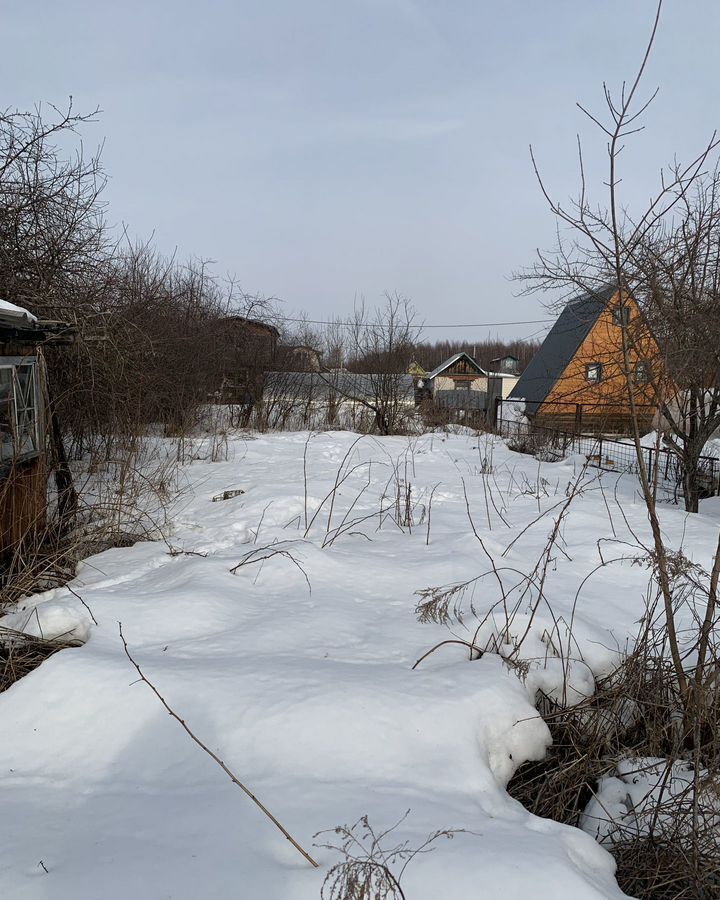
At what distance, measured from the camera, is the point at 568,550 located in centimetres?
449

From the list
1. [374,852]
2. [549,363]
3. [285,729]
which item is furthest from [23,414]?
[549,363]

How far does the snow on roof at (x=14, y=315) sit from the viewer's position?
157 inches

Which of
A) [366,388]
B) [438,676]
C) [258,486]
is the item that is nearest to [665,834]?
[438,676]

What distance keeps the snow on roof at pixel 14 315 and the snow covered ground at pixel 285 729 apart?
1893 millimetres

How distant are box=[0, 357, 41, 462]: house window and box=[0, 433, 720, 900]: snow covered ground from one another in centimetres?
133

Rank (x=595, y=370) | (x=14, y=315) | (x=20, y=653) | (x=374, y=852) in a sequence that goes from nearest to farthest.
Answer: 1. (x=374, y=852)
2. (x=20, y=653)
3. (x=14, y=315)
4. (x=595, y=370)

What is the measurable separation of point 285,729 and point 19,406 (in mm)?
4073

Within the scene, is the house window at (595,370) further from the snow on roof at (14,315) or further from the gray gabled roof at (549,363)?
the gray gabled roof at (549,363)

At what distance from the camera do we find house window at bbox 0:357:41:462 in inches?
178

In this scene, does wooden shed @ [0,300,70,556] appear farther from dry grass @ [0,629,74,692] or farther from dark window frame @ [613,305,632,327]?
dark window frame @ [613,305,632,327]

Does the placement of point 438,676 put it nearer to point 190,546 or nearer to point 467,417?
point 190,546

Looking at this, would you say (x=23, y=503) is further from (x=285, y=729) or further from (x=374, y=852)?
(x=374, y=852)

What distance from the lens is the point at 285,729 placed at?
204 cm

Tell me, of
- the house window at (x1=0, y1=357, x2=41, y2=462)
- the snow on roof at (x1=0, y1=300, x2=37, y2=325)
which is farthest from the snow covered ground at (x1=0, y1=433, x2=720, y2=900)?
the snow on roof at (x1=0, y1=300, x2=37, y2=325)
